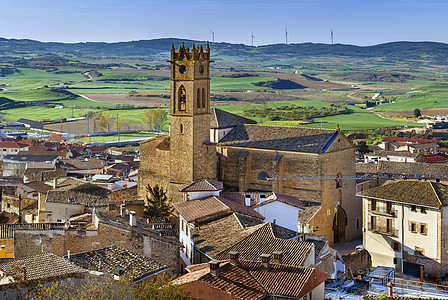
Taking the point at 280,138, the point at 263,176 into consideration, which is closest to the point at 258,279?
the point at 263,176

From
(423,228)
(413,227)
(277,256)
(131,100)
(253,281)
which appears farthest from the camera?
(131,100)

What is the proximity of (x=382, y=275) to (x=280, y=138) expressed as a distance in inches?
538

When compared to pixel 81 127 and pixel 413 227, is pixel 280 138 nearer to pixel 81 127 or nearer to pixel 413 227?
pixel 413 227

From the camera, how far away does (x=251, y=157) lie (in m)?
42.3

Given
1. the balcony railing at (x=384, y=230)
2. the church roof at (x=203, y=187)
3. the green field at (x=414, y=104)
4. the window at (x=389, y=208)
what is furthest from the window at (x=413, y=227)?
the green field at (x=414, y=104)

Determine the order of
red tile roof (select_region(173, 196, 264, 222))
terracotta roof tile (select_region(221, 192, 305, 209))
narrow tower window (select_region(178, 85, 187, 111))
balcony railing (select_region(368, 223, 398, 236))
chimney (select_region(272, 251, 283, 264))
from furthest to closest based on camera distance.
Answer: narrow tower window (select_region(178, 85, 187, 111)) < terracotta roof tile (select_region(221, 192, 305, 209)) < balcony railing (select_region(368, 223, 398, 236)) < red tile roof (select_region(173, 196, 264, 222)) < chimney (select_region(272, 251, 283, 264))

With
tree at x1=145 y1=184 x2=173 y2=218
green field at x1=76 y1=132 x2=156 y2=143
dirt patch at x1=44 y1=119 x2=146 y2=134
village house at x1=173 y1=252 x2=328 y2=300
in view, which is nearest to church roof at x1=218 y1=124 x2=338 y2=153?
tree at x1=145 y1=184 x2=173 y2=218

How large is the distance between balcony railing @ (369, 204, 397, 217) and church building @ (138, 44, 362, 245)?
502 centimetres

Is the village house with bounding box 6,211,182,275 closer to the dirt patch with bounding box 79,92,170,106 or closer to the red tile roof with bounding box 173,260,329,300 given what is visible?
the red tile roof with bounding box 173,260,329,300

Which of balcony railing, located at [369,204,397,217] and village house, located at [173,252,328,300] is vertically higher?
village house, located at [173,252,328,300]

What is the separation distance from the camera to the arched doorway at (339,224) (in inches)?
1619

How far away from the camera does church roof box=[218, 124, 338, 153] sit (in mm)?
40688

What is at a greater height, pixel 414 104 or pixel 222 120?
pixel 222 120

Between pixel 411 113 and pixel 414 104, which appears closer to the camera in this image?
pixel 411 113
